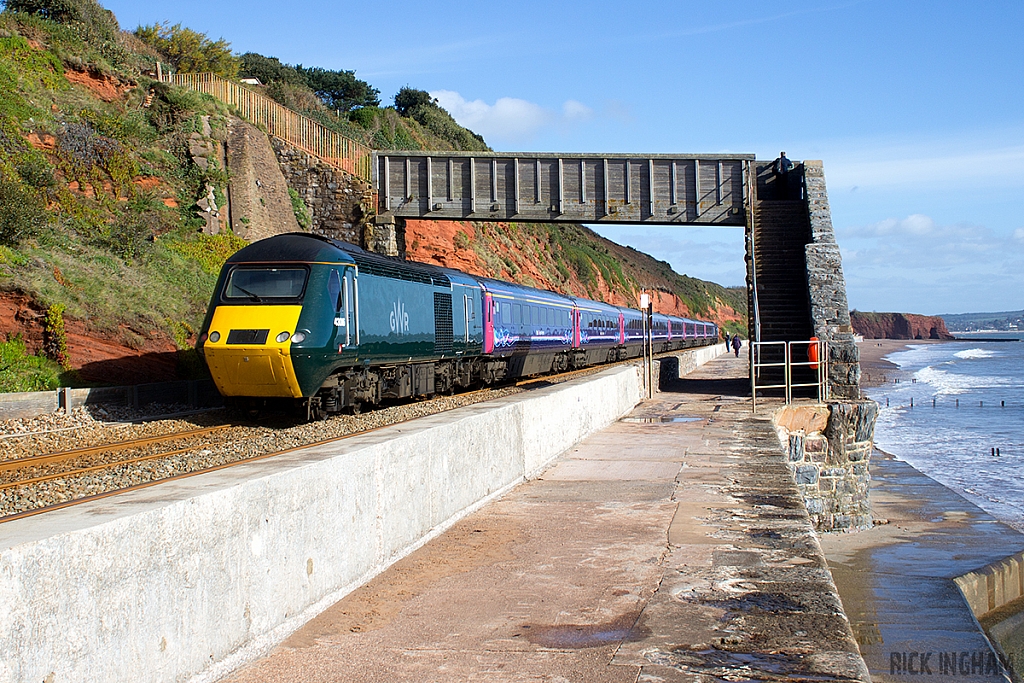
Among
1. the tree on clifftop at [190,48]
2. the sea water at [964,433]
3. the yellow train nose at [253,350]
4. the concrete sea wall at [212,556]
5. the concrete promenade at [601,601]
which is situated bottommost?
the sea water at [964,433]

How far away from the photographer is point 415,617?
502cm

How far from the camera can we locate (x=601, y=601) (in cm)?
530

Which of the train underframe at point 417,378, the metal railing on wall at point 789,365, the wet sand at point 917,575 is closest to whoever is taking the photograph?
the wet sand at point 917,575

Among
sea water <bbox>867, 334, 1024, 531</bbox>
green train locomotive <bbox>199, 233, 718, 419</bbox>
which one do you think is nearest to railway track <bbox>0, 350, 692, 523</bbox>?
green train locomotive <bbox>199, 233, 718, 419</bbox>

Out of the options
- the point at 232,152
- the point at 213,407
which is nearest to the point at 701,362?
the point at 232,152

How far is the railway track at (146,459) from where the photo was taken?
25.7 feet

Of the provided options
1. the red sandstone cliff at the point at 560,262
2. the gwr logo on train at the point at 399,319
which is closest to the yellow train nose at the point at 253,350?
the gwr logo on train at the point at 399,319

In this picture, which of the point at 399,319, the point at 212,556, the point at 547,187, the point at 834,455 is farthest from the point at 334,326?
the point at 547,187

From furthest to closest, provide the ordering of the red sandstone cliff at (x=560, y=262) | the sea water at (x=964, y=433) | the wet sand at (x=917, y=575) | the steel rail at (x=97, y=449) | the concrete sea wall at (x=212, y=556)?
1. the red sandstone cliff at (x=560, y=262)
2. the sea water at (x=964, y=433)
3. the steel rail at (x=97, y=449)
4. the wet sand at (x=917, y=575)
5. the concrete sea wall at (x=212, y=556)

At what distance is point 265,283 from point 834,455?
1192 centimetres

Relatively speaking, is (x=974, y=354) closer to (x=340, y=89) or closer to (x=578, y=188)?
(x=340, y=89)

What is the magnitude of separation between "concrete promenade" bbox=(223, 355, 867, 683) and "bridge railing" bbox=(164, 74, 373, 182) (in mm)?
26036

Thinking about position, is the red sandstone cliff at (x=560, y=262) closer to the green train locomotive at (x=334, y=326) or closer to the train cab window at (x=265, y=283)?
the green train locomotive at (x=334, y=326)

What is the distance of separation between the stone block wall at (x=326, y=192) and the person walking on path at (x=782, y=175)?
46.7 ft
